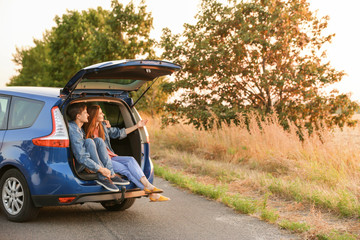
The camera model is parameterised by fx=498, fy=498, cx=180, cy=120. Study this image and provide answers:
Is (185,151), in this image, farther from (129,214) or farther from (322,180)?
(129,214)

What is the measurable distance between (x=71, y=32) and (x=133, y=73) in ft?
124

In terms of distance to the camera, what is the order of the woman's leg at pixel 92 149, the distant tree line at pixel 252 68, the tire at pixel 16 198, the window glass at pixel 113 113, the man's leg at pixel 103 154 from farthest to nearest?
the distant tree line at pixel 252 68 → the window glass at pixel 113 113 → the man's leg at pixel 103 154 → the woman's leg at pixel 92 149 → the tire at pixel 16 198

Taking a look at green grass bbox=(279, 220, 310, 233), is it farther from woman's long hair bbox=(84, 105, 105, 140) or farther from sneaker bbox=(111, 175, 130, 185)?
woman's long hair bbox=(84, 105, 105, 140)

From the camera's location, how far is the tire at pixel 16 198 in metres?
6.28

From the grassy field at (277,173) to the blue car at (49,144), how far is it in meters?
2.16

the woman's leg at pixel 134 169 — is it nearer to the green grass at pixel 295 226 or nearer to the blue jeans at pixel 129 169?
the blue jeans at pixel 129 169

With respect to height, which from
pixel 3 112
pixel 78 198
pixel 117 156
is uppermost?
pixel 3 112

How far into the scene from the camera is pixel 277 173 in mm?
10891

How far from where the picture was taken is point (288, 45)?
15289 mm

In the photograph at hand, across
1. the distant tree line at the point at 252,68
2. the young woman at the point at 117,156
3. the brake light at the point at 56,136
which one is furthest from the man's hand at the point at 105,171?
the distant tree line at the point at 252,68

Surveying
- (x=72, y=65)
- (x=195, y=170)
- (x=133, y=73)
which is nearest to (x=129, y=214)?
(x=133, y=73)

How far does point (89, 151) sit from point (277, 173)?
5.48m

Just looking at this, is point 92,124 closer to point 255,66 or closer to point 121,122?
point 121,122

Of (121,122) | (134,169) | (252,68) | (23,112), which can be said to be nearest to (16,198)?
(23,112)
